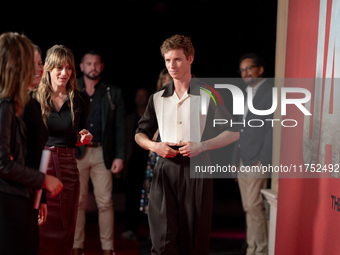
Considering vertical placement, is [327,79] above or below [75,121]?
above

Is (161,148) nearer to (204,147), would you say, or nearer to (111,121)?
(204,147)

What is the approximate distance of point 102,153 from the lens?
4461 mm

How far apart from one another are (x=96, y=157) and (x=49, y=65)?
1.47m

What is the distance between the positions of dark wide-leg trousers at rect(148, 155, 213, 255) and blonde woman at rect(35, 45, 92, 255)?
0.60 meters

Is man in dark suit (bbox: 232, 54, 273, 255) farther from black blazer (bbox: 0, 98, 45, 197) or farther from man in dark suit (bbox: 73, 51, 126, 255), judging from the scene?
black blazer (bbox: 0, 98, 45, 197)

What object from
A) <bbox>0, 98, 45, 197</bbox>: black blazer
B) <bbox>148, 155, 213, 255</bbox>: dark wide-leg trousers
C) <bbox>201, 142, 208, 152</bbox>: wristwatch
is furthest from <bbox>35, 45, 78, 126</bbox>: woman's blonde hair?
<bbox>0, 98, 45, 197</bbox>: black blazer

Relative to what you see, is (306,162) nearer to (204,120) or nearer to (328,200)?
(328,200)

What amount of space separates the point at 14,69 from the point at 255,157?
283 cm

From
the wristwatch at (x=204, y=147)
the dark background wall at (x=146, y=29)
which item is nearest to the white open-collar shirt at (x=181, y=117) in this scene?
the wristwatch at (x=204, y=147)

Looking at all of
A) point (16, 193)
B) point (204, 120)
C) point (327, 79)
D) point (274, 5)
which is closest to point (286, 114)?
point (327, 79)

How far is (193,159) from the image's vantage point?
3.00m

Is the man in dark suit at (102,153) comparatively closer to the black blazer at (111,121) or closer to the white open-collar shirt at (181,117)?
the black blazer at (111,121)

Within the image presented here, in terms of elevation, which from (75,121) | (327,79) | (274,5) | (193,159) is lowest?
(193,159)

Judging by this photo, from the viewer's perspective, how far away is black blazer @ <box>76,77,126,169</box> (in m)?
4.45
